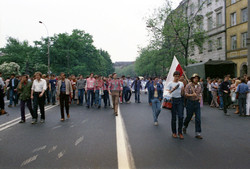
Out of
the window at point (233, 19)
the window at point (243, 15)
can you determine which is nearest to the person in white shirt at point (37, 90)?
the window at point (243, 15)

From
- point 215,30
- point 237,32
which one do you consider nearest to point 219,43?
point 215,30

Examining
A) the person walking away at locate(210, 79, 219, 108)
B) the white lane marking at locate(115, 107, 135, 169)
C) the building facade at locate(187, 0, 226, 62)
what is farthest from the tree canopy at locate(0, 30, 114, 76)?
the white lane marking at locate(115, 107, 135, 169)

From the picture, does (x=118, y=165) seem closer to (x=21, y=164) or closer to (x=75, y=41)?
(x=21, y=164)

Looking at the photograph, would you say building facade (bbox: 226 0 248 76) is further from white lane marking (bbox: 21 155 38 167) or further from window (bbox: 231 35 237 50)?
white lane marking (bbox: 21 155 38 167)

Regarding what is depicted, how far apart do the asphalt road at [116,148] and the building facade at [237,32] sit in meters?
24.7

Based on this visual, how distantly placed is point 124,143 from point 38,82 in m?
4.61

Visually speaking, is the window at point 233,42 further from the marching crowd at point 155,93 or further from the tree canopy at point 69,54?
the tree canopy at point 69,54

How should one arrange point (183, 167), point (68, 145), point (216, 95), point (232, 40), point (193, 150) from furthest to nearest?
point (232, 40) → point (216, 95) → point (68, 145) → point (193, 150) → point (183, 167)

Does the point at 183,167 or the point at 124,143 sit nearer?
the point at 183,167

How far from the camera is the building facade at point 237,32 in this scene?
2967 centimetres

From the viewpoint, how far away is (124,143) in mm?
5512

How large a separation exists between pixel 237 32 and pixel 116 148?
100.0 feet

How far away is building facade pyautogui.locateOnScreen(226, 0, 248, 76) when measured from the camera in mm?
29672

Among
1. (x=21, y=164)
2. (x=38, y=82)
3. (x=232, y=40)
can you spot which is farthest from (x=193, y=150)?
(x=232, y=40)
